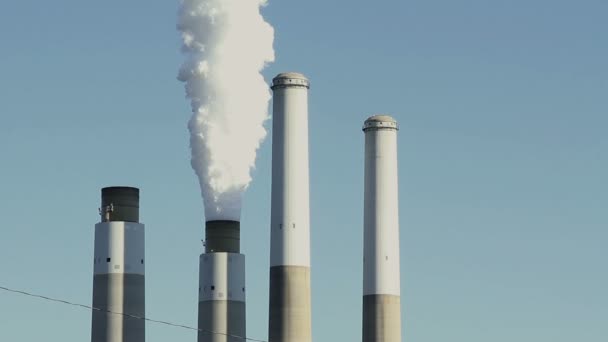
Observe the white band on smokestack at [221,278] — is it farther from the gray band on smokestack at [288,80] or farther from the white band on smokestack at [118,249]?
the gray band on smokestack at [288,80]

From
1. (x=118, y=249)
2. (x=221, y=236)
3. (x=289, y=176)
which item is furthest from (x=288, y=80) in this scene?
(x=118, y=249)

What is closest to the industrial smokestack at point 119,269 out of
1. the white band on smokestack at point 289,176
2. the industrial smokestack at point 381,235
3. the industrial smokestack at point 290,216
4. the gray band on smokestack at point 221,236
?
the gray band on smokestack at point 221,236

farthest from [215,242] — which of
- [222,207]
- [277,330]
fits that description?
[277,330]

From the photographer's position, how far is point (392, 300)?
404 feet

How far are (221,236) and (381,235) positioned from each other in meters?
13.6

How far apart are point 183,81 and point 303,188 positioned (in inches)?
523

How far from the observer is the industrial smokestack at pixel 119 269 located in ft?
367

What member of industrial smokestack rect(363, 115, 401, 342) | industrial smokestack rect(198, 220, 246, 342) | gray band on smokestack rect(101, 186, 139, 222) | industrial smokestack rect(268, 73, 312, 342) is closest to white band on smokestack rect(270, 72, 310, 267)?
industrial smokestack rect(268, 73, 312, 342)

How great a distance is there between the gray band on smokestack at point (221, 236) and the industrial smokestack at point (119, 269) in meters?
6.54

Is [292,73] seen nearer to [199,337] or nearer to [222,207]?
[222,207]

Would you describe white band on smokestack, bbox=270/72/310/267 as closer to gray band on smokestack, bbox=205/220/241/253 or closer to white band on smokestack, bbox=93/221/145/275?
gray band on smokestack, bbox=205/220/241/253

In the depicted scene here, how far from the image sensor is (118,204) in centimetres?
11519

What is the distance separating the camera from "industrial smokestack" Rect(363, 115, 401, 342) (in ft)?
402

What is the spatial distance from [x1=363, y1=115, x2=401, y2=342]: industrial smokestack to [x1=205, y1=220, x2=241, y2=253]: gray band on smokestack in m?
11.6
